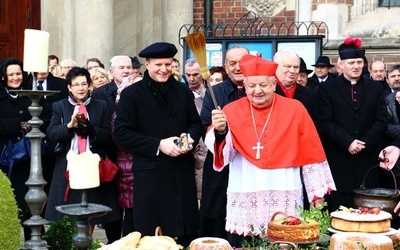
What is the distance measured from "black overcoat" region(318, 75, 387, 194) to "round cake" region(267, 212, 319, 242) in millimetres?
2705

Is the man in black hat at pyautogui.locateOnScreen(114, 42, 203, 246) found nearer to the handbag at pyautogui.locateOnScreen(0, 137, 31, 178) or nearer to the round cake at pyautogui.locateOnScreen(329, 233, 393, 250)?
the handbag at pyautogui.locateOnScreen(0, 137, 31, 178)

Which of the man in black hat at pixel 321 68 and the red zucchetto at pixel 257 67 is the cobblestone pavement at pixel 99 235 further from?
the red zucchetto at pixel 257 67

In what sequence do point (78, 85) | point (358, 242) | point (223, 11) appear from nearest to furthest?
point (358, 242), point (78, 85), point (223, 11)

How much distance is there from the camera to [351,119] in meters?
8.37

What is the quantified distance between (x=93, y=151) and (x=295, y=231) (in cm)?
293

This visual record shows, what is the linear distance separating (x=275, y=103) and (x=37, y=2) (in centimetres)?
774

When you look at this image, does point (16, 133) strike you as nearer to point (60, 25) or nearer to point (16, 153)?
point (16, 153)

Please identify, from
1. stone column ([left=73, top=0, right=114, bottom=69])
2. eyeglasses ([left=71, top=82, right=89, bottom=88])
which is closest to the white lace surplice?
eyeglasses ([left=71, top=82, right=89, bottom=88])

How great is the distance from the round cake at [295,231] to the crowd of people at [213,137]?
0.91m

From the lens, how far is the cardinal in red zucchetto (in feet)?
21.6

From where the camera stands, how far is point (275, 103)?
22.2 feet

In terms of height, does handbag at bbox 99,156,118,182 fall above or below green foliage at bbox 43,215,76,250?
above

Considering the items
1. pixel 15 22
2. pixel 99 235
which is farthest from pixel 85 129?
pixel 15 22

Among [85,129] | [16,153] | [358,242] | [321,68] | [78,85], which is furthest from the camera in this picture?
[321,68]
